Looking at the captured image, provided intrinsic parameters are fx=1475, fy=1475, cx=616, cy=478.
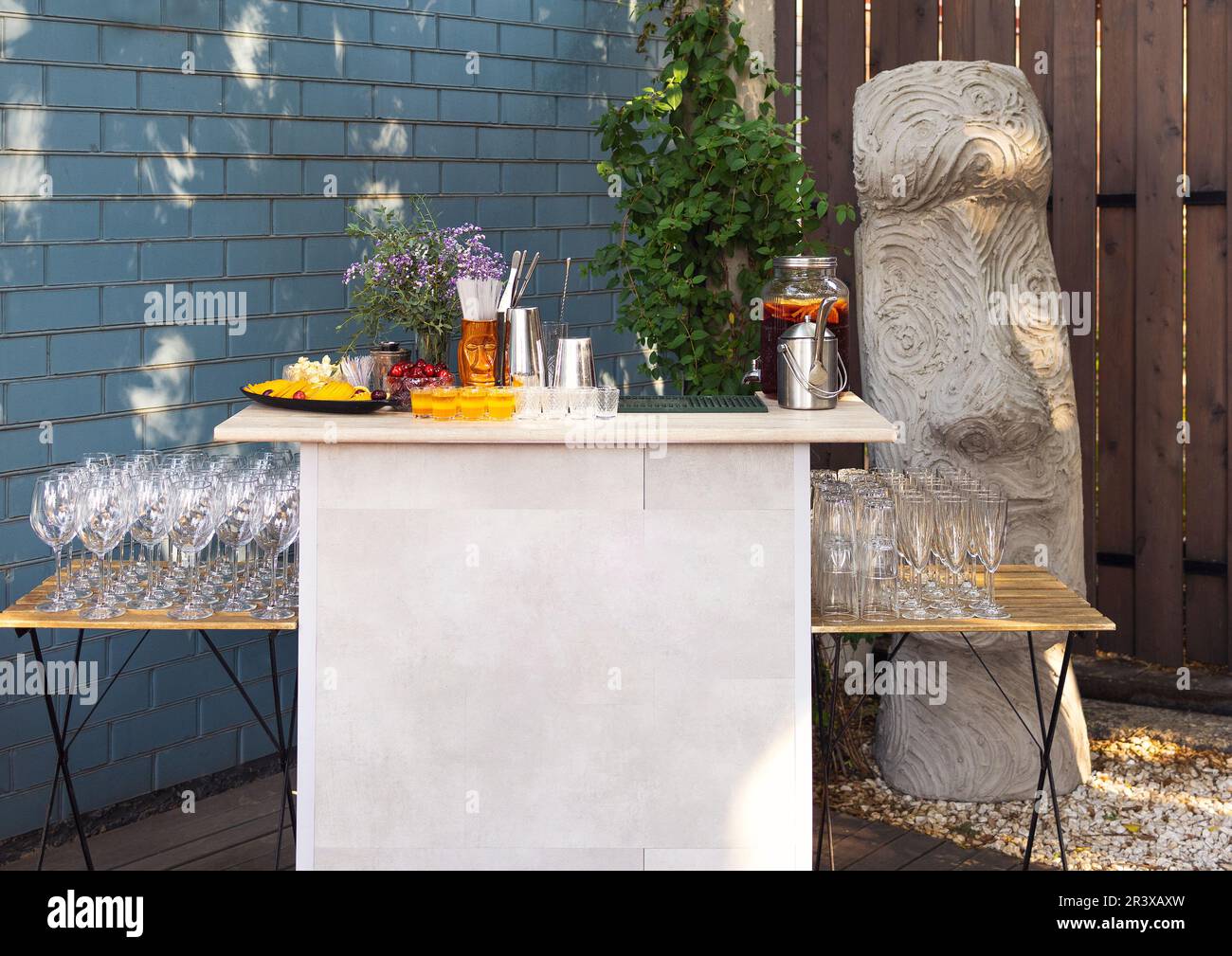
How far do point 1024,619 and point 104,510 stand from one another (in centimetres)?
207

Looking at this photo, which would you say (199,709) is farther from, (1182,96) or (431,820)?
(1182,96)

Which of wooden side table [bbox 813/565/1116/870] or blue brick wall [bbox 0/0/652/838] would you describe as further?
blue brick wall [bbox 0/0/652/838]

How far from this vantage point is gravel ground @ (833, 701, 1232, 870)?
4.25 meters

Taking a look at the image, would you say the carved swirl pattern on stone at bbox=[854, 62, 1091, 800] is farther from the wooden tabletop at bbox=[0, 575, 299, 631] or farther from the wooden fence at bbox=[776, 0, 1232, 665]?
the wooden tabletop at bbox=[0, 575, 299, 631]

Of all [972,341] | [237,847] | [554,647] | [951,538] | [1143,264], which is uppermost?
[1143,264]

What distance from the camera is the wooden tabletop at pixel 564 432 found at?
3.07 metres

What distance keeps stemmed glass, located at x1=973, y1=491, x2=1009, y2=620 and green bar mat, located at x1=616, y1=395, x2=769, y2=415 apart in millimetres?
534

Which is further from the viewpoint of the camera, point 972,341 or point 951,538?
point 972,341

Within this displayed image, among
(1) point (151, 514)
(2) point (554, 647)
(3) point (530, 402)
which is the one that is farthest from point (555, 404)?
(1) point (151, 514)

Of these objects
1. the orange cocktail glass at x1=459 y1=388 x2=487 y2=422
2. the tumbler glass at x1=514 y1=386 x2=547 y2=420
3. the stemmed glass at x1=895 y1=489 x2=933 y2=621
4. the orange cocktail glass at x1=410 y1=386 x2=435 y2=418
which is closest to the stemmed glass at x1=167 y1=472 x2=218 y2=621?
the orange cocktail glass at x1=410 y1=386 x2=435 y2=418

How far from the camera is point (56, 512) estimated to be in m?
3.31

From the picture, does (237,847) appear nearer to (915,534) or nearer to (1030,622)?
(915,534)
